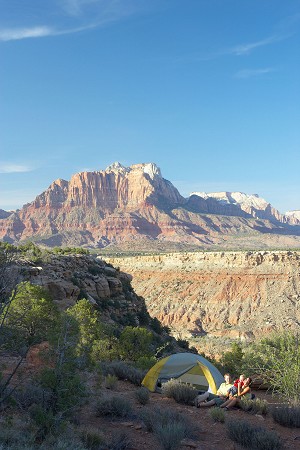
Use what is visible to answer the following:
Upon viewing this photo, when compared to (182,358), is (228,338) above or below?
below

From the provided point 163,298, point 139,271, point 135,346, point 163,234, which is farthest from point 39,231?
point 135,346

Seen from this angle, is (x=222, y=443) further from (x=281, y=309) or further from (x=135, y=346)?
(x=281, y=309)

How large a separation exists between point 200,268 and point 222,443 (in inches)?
2298

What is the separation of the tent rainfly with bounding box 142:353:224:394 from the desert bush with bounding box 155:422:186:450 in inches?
220

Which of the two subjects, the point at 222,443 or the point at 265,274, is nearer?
the point at 222,443

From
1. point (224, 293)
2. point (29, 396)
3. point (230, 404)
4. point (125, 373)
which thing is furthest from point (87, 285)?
point (224, 293)

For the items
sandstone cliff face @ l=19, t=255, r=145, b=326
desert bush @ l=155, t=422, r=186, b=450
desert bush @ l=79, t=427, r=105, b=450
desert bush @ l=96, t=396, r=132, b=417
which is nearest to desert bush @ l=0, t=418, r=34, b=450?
desert bush @ l=79, t=427, r=105, b=450

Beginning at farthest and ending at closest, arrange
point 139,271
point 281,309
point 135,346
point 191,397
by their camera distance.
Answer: point 139,271 < point 281,309 < point 135,346 < point 191,397

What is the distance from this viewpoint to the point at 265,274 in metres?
59.2

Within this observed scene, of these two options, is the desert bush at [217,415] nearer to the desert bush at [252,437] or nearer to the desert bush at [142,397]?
the desert bush at [252,437]

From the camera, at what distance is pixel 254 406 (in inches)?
435

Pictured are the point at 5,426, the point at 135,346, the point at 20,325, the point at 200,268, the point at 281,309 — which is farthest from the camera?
the point at 200,268

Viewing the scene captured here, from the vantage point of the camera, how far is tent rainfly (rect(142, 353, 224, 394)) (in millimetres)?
13973

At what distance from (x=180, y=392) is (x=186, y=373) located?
3.10 meters
